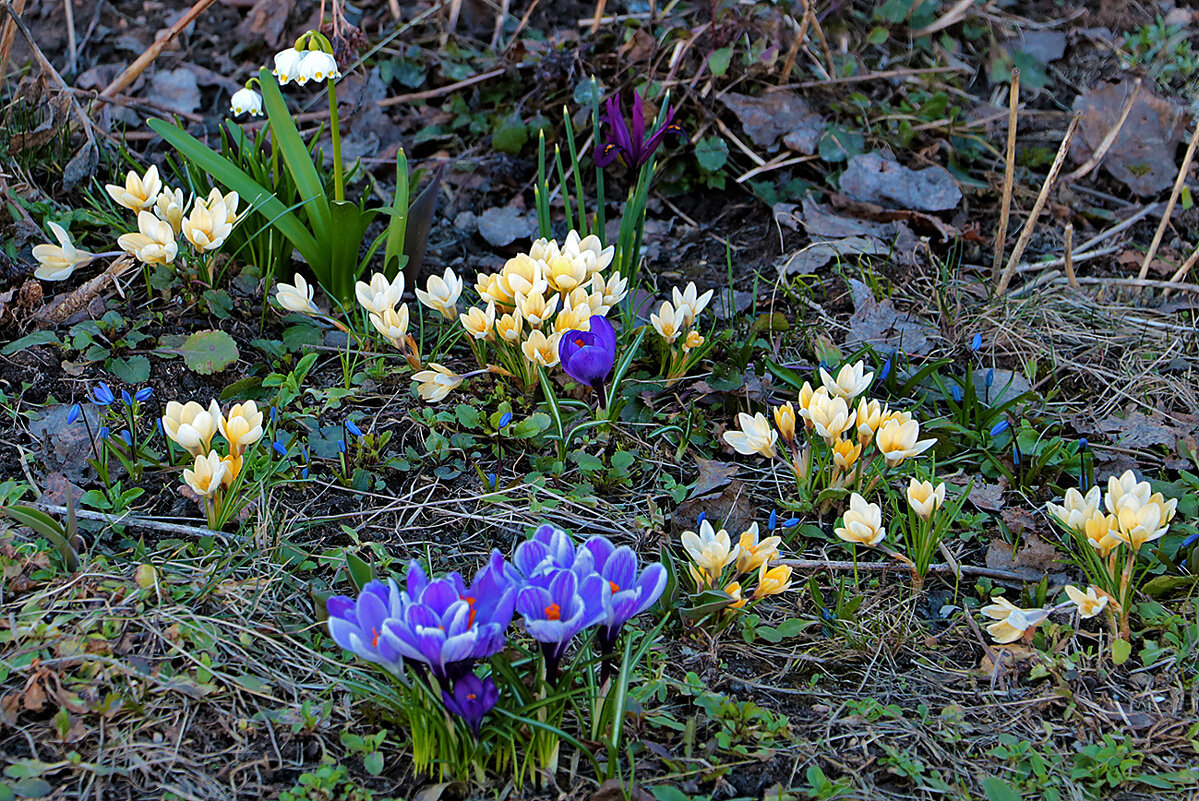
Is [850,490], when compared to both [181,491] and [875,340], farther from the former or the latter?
[181,491]

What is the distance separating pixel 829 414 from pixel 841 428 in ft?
0.12

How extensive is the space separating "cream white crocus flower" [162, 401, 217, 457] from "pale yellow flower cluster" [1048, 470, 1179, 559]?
156 cm

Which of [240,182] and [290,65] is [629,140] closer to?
[290,65]

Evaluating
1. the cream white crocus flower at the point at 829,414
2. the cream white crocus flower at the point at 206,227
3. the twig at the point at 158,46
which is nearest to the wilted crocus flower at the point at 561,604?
the cream white crocus flower at the point at 829,414

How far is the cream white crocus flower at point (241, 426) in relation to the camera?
1763 millimetres

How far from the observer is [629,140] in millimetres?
2428

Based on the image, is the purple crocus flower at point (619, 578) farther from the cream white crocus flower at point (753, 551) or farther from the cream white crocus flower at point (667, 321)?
the cream white crocus flower at point (667, 321)

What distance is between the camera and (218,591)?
171 centimetres

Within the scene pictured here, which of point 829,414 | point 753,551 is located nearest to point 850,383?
point 829,414

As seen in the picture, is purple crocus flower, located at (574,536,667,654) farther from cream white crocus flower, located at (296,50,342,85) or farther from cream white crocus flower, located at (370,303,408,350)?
cream white crocus flower, located at (296,50,342,85)

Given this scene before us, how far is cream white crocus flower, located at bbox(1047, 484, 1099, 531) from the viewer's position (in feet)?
5.72

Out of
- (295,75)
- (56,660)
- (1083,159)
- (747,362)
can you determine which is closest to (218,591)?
(56,660)

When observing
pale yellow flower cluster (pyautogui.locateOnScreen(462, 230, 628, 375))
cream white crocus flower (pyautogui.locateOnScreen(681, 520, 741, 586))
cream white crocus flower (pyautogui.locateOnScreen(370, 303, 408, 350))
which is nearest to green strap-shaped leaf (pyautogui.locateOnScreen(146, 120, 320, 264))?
cream white crocus flower (pyautogui.locateOnScreen(370, 303, 408, 350))

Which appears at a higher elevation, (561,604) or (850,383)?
(561,604)
